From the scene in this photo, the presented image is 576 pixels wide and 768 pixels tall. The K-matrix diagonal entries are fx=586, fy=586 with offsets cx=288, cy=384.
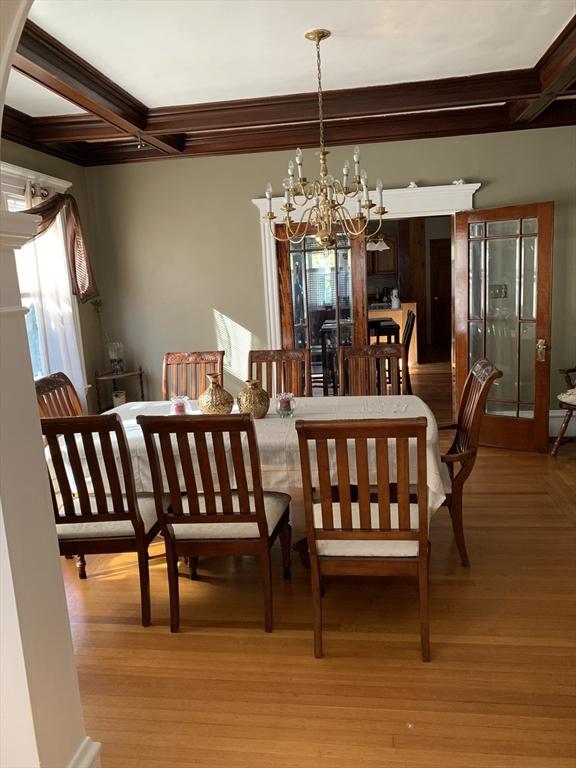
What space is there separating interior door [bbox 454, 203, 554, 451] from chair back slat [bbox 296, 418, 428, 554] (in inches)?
112

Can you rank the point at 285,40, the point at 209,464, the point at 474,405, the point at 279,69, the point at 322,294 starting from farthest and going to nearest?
the point at 322,294, the point at 279,69, the point at 285,40, the point at 474,405, the point at 209,464

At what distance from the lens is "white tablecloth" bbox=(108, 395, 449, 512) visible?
106 inches

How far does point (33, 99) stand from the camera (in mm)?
3771

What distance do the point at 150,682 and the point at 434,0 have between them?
3200 millimetres

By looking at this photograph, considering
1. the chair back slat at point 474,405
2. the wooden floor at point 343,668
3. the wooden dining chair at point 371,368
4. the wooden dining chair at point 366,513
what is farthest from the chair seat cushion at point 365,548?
the wooden dining chair at point 371,368

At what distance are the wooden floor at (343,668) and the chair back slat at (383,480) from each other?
588 millimetres

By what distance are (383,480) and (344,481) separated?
14cm

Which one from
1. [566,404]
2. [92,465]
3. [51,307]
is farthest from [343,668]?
[51,307]

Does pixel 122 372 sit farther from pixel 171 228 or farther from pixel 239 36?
pixel 239 36

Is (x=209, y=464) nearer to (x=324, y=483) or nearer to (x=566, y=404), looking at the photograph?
(x=324, y=483)

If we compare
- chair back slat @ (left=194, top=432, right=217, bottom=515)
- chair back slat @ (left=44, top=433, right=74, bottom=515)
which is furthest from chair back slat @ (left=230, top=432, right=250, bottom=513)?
chair back slat @ (left=44, top=433, right=74, bottom=515)

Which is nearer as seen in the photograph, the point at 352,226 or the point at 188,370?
the point at 352,226

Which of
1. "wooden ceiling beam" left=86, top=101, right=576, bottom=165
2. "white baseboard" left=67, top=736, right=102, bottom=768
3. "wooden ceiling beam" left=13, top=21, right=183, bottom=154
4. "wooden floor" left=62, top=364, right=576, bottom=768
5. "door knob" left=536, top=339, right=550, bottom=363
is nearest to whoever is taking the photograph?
"white baseboard" left=67, top=736, right=102, bottom=768

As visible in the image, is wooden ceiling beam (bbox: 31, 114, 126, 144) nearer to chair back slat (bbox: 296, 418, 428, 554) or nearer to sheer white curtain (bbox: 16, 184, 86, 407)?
sheer white curtain (bbox: 16, 184, 86, 407)
